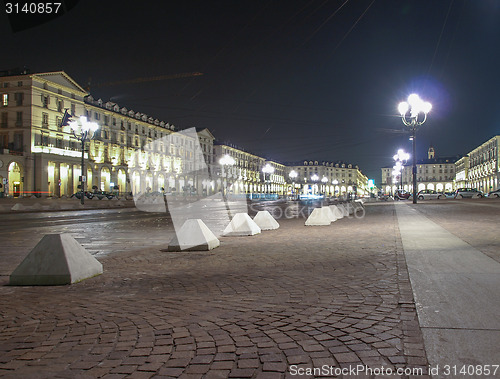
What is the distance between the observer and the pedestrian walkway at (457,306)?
3113 mm

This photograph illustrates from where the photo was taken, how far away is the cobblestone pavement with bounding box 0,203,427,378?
3123 mm

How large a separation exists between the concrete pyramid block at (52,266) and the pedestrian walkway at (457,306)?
16.6 feet

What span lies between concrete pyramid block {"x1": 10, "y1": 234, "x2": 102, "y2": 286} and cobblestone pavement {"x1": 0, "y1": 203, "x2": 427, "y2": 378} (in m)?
0.22

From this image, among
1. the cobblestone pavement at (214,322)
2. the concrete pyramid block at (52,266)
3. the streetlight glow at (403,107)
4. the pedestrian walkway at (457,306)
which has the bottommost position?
the cobblestone pavement at (214,322)

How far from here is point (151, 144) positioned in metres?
Result: 90.6

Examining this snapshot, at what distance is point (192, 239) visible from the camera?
9.52 m

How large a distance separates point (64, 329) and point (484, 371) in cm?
374

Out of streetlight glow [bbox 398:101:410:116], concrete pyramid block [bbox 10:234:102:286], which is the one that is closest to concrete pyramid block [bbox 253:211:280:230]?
concrete pyramid block [bbox 10:234:102:286]

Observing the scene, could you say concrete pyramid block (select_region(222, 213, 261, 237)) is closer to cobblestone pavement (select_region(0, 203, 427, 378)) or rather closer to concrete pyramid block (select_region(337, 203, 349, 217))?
cobblestone pavement (select_region(0, 203, 427, 378))

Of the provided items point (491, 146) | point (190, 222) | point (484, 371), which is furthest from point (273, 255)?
point (491, 146)

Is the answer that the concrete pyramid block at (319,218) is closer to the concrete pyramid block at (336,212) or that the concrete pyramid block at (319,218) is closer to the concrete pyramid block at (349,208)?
the concrete pyramid block at (336,212)

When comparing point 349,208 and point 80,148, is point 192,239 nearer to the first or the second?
point 349,208

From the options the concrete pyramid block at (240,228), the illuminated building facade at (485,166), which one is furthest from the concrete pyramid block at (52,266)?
the illuminated building facade at (485,166)

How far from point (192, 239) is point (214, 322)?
5503mm
